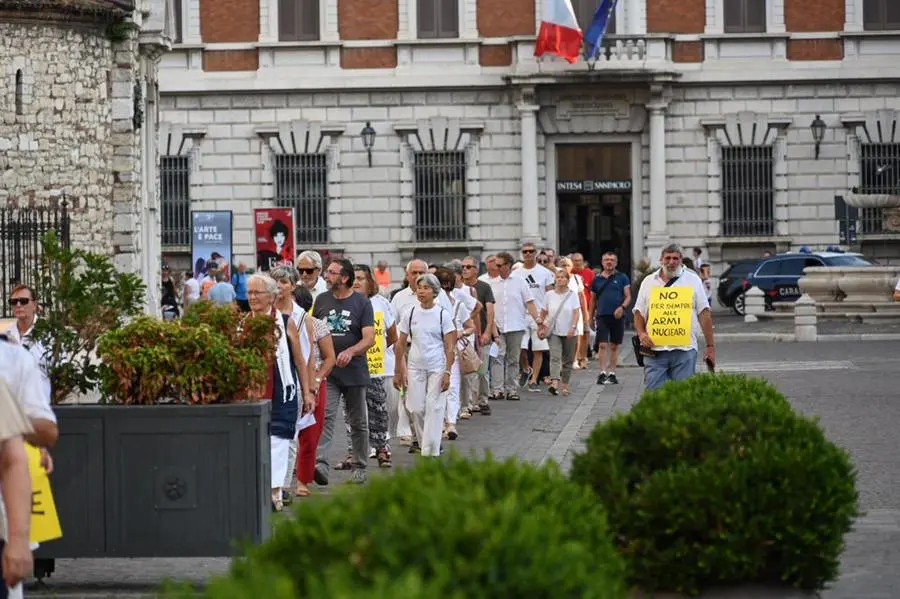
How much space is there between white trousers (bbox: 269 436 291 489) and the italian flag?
108ft

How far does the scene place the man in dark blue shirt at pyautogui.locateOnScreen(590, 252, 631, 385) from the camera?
→ 92.4 feet

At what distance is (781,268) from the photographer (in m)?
44.6

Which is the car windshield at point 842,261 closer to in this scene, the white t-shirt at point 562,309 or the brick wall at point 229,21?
the brick wall at point 229,21

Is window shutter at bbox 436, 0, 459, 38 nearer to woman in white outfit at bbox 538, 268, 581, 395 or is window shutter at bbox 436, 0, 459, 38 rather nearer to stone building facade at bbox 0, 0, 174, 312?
stone building facade at bbox 0, 0, 174, 312

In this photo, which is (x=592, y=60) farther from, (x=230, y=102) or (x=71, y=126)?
(x=71, y=126)

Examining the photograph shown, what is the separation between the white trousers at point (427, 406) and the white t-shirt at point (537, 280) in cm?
837

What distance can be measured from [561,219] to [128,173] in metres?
22.7

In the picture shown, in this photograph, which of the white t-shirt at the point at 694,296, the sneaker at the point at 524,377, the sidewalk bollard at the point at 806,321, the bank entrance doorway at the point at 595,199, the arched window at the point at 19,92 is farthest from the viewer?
the bank entrance doorway at the point at 595,199

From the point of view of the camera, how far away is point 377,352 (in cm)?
1830

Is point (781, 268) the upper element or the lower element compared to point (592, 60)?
lower

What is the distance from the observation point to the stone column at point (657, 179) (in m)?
47.4

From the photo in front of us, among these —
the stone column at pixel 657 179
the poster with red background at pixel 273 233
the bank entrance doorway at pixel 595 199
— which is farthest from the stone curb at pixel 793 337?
the bank entrance doorway at pixel 595 199

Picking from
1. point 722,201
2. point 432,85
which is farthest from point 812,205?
point 432,85

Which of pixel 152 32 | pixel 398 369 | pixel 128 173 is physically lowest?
pixel 398 369
